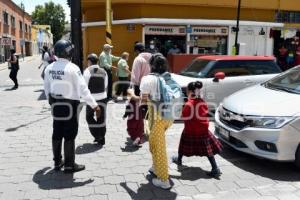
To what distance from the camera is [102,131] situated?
6.68 metres

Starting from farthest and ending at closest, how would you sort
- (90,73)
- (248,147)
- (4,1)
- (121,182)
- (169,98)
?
(4,1), (90,73), (248,147), (121,182), (169,98)

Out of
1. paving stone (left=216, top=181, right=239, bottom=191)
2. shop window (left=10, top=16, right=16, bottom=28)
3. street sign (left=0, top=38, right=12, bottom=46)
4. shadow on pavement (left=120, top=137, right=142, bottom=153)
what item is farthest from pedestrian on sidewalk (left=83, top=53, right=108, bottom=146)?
shop window (left=10, top=16, right=16, bottom=28)

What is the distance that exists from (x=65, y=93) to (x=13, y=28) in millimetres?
43863

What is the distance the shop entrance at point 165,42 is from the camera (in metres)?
15.8

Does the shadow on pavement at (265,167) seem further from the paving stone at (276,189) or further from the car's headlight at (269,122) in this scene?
the car's headlight at (269,122)

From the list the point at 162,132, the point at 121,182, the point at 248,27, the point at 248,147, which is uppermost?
the point at 248,27

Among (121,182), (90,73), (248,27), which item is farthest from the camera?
(248,27)

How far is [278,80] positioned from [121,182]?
3470mm

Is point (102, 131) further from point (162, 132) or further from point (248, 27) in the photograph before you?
point (248, 27)

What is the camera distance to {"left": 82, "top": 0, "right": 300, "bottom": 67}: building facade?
15492 mm

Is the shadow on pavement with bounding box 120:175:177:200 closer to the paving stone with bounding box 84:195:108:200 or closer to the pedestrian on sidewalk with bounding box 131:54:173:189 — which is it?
the pedestrian on sidewalk with bounding box 131:54:173:189

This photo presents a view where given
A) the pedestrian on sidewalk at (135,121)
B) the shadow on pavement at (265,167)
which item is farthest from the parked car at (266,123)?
the pedestrian on sidewalk at (135,121)

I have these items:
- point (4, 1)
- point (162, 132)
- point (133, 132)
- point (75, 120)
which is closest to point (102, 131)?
point (133, 132)

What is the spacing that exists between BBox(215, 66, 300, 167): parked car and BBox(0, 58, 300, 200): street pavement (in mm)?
369
